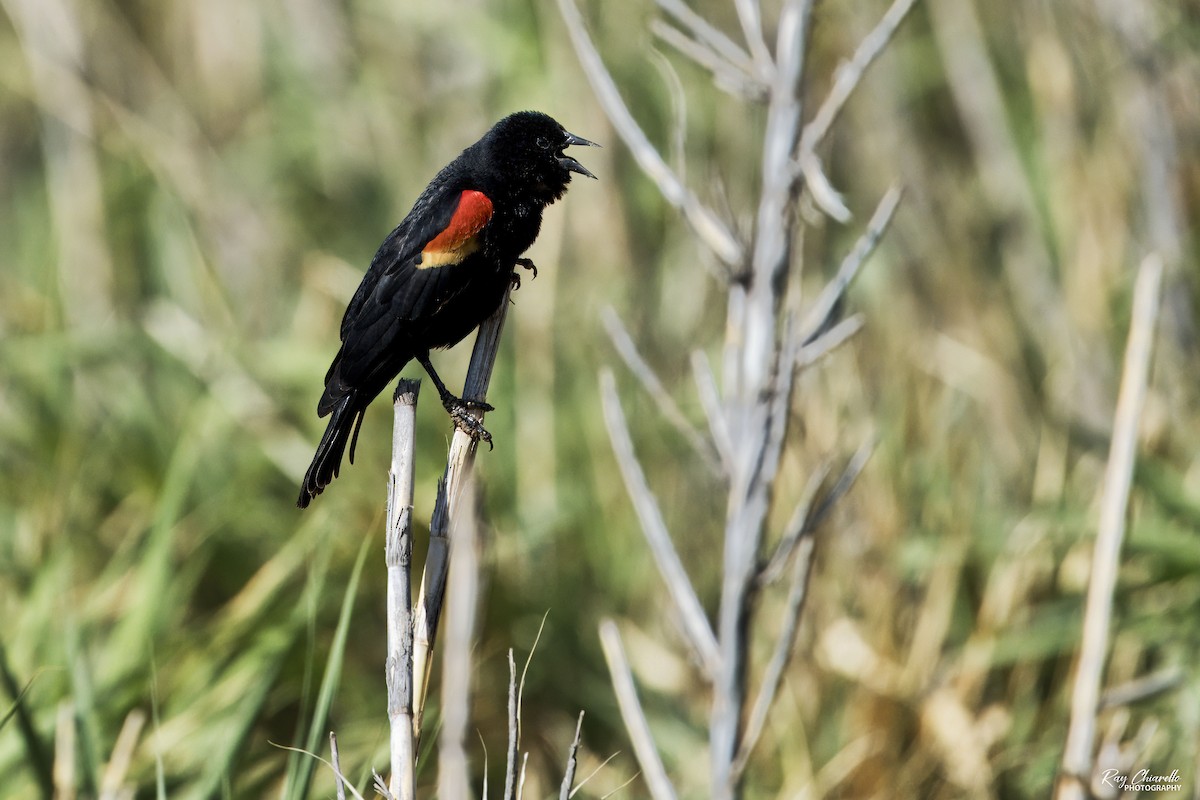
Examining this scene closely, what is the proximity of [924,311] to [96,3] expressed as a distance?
11.7ft

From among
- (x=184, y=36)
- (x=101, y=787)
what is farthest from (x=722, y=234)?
(x=184, y=36)

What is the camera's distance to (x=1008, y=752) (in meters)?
2.58

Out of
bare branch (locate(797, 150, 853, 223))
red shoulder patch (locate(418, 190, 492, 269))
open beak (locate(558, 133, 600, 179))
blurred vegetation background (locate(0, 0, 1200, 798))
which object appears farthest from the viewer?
blurred vegetation background (locate(0, 0, 1200, 798))

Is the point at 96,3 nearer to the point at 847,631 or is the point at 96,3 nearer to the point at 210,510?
the point at 210,510

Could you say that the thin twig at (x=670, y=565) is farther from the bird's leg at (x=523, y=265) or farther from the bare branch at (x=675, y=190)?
the bird's leg at (x=523, y=265)

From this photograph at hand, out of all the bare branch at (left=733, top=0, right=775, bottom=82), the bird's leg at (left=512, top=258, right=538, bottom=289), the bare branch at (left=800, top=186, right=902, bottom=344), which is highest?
the bare branch at (left=733, top=0, right=775, bottom=82)

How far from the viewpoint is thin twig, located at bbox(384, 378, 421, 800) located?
129 cm

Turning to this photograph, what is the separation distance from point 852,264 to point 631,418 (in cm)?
184

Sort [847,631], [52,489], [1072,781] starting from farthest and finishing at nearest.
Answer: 1. [52,489]
2. [847,631]
3. [1072,781]

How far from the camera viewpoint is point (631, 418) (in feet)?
11.3

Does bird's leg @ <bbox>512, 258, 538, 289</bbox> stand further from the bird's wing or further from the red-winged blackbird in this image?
the bird's wing

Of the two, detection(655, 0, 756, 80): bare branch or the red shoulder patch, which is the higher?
detection(655, 0, 756, 80): bare branch

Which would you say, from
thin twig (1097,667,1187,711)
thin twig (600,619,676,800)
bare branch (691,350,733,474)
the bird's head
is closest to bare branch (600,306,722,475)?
bare branch (691,350,733,474)

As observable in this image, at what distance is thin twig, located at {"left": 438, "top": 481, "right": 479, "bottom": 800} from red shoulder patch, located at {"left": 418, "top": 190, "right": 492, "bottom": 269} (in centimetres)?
94
